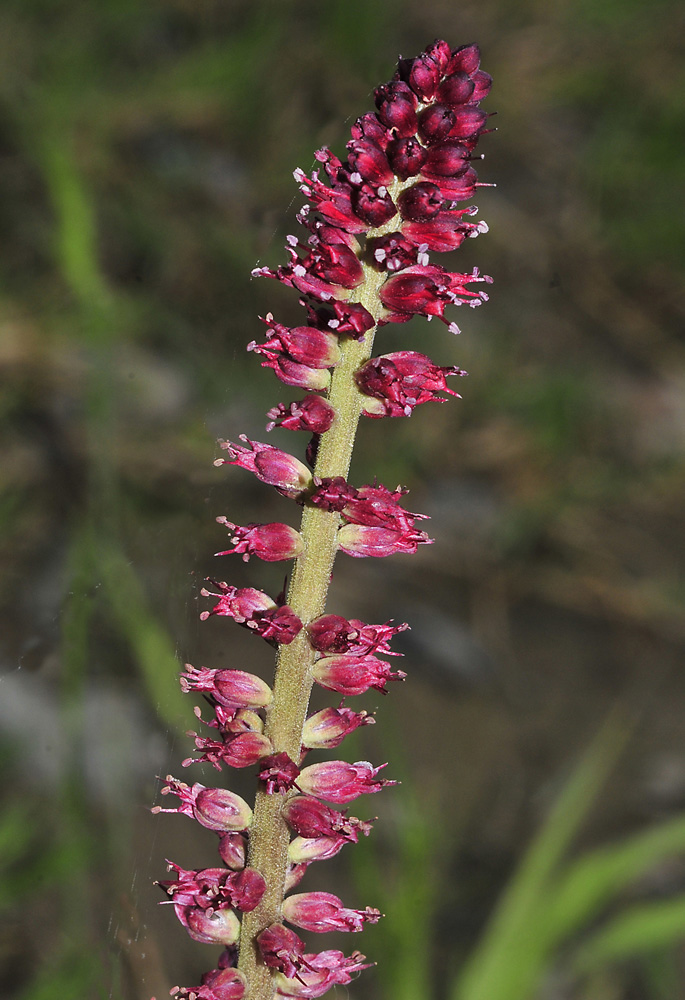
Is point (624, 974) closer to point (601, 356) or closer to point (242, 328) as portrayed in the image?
point (242, 328)

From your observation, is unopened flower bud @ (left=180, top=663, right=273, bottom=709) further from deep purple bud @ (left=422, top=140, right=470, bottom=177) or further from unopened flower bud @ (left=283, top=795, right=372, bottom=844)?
deep purple bud @ (left=422, top=140, right=470, bottom=177)

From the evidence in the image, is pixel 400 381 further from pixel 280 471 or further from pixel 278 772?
pixel 278 772

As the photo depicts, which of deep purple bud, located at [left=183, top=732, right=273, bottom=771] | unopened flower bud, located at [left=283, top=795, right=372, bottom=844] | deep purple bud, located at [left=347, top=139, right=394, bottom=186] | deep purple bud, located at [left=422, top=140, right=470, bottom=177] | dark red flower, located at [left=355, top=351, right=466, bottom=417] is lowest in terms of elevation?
unopened flower bud, located at [left=283, top=795, right=372, bottom=844]

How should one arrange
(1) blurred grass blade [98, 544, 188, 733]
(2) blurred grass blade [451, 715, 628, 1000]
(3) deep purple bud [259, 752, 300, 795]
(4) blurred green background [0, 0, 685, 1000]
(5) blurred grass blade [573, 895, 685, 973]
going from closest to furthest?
(3) deep purple bud [259, 752, 300, 795] → (1) blurred grass blade [98, 544, 188, 733] → (4) blurred green background [0, 0, 685, 1000] → (2) blurred grass blade [451, 715, 628, 1000] → (5) blurred grass blade [573, 895, 685, 973]

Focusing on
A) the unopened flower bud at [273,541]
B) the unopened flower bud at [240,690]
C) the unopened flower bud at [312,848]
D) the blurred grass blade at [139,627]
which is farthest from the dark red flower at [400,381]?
the blurred grass blade at [139,627]

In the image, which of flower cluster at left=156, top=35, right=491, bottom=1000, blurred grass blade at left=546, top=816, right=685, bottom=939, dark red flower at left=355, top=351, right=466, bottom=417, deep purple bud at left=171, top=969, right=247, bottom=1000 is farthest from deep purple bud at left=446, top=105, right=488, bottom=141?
blurred grass blade at left=546, top=816, right=685, bottom=939

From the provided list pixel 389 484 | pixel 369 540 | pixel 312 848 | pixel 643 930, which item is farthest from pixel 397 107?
pixel 389 484

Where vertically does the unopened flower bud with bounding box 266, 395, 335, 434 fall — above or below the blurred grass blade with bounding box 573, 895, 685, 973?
above
